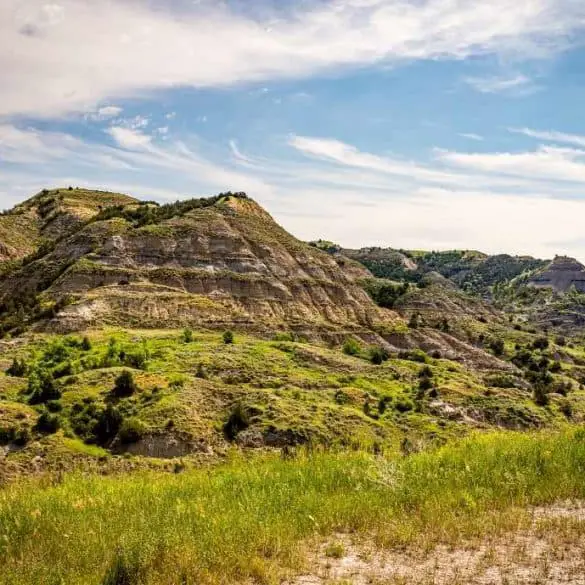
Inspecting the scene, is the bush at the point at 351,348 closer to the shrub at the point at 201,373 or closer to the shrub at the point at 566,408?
the shrub at the point at 566,408

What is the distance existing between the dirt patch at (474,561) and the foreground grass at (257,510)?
12.1 inches

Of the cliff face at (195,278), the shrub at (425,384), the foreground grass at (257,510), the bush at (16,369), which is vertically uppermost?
the cliff face at (195,278)

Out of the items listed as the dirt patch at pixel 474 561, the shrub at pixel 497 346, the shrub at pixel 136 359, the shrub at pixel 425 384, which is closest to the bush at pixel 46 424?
the shrub at pixel 136 359

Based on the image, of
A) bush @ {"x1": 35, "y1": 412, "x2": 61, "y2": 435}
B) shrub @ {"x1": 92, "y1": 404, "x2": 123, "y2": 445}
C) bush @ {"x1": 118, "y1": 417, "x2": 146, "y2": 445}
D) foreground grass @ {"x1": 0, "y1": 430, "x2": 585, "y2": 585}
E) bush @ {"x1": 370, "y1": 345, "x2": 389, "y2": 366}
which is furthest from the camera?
bush @ {"x1": 370, "y1": 345, "x2": 389, "y2": 366}

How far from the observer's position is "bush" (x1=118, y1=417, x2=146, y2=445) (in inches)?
1662

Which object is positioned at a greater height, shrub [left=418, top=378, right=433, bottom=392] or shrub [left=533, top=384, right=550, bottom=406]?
shrub [left=418, top=378, right=433, bottom=392]

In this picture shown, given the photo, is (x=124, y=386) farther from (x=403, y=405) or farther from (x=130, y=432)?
(x=403, y=405)

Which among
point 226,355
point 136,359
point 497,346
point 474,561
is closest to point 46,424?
point 136,359

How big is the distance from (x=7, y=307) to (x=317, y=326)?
42693 mm

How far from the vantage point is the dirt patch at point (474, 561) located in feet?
22.5

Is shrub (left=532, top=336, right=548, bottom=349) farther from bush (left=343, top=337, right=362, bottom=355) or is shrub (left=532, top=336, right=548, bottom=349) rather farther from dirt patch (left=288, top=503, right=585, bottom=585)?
dirt patch (left=288, top=503, right=585, bottom=585)

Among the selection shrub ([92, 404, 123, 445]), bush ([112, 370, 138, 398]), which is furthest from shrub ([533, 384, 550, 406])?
shrub ([92, 404, 123, 445])

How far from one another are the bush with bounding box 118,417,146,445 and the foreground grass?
3192cm

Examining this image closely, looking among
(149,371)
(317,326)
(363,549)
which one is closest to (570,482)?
(363,549)
